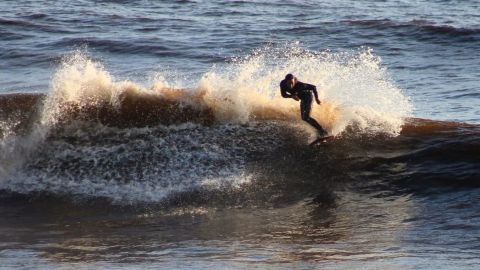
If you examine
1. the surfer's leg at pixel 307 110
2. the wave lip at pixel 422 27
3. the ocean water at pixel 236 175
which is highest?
the surfer's leg at pixel 307 110

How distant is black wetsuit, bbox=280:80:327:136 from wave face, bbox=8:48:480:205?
611mm

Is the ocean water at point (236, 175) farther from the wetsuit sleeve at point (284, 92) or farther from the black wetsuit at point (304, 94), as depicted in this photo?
the wetsuit sleeve at point (284, 92)

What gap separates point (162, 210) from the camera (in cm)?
1409

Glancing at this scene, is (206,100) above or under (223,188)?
above

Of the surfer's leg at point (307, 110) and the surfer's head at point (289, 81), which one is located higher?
the surfer's head at point (289, 81)

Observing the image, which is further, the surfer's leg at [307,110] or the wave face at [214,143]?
the surfer's leg at [307,110]

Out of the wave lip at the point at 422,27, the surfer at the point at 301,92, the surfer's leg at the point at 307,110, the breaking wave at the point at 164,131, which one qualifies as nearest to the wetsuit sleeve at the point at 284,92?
the surfer at the point at 301,92

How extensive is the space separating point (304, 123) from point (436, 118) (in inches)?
158

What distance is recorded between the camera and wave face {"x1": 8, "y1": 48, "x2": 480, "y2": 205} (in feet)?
49.0

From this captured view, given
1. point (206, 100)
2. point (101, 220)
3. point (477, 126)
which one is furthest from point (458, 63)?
point (101, 220)

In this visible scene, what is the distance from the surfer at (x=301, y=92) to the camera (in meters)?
15.2

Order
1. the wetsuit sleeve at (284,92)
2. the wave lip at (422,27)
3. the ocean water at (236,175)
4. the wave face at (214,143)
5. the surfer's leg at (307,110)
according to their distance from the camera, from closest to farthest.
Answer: the ocean water at (236,175) → the wave face at (214,143) → the wetsuit sleeve at (284,92) → the surfer's leg at (307,110) → the wave lip at (422,27)

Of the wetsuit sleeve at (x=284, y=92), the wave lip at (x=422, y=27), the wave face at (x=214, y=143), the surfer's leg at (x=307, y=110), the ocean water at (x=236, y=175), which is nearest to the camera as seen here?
the ocean water at (x=236, y=175)

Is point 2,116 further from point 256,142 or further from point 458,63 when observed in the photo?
point 458,63
